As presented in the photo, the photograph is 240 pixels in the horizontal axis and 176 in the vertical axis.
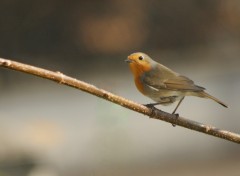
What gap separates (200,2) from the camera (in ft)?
33.2

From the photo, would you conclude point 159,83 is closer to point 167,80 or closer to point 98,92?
point 167,80

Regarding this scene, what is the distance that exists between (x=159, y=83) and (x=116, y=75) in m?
5.37

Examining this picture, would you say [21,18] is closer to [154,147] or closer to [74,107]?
[74,107]

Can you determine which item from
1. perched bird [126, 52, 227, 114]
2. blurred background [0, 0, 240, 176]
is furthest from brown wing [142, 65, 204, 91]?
blurred background [0, 0, 240, 176]

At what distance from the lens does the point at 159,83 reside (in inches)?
152

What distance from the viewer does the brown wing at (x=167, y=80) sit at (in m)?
3.71

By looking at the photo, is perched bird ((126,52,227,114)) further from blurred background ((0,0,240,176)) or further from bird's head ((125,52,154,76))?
blurred background ((0,0,240,176))

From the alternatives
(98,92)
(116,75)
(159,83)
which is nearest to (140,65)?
(159,83)

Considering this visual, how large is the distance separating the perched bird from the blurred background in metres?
2.75

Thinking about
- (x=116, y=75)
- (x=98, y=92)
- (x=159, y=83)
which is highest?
(x=116, y=75)

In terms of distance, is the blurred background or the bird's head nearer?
the bird's head

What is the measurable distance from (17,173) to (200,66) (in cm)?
473

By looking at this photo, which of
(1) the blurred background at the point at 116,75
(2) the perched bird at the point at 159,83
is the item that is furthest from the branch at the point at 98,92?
(1) the blurred background at the point at 116,75

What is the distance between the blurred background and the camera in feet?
25.4
